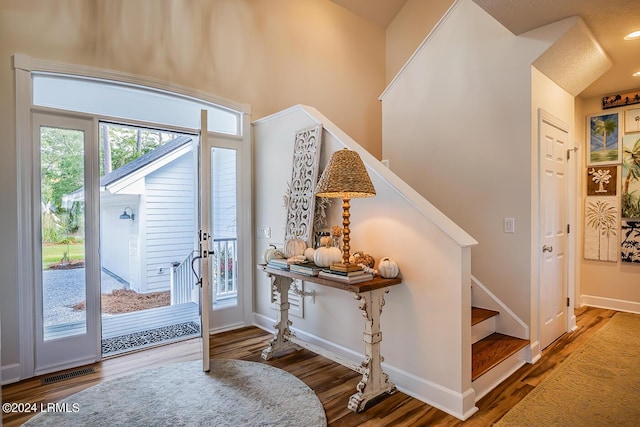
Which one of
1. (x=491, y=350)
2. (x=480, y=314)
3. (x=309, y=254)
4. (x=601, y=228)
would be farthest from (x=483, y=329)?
(x=601, y=228)

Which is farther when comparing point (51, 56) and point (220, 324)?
point (220, 324)

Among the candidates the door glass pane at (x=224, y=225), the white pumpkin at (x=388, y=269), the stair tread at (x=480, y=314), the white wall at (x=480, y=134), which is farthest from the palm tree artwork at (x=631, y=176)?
the door glass pane at (x=224, y=225)

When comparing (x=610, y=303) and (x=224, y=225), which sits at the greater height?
(x=224, y=225)

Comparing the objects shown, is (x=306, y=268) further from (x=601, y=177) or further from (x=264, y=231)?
(x=601, y=177)

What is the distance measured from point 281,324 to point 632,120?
5165mm

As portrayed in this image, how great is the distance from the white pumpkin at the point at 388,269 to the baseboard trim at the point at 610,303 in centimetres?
405

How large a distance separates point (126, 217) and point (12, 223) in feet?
12.8

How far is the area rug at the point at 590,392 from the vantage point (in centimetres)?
229

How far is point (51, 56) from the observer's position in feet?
10.00

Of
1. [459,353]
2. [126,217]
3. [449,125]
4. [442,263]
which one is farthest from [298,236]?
[126,217]

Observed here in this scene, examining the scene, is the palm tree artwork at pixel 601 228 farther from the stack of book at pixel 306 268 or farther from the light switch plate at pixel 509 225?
the stack of book at pixel 306 268

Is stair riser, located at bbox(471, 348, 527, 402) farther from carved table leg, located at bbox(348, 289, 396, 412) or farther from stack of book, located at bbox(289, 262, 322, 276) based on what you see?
stack of book, located at bbox(289, 262, 322, 276)

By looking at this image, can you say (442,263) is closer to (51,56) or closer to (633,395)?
(633,395)

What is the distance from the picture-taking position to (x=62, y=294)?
10.3ft
